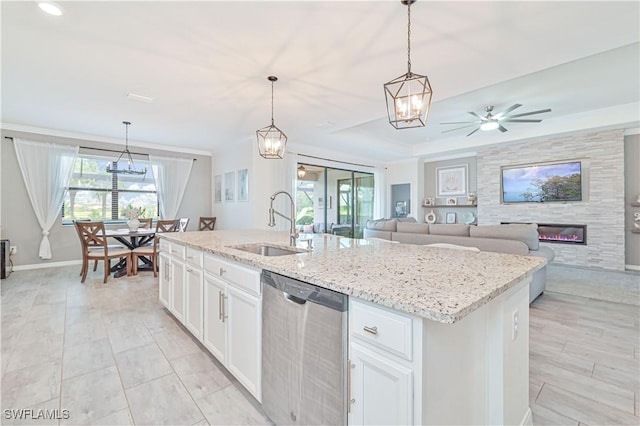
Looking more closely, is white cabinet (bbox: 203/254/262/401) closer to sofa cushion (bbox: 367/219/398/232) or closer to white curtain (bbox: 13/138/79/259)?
sofa cushion (bbox: 367/219/398/232)

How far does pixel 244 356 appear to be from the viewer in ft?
5.63

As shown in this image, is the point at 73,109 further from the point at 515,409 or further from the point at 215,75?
the point at 515,409

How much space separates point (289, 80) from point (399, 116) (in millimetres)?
1650

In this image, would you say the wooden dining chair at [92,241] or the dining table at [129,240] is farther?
the dining table at [129,240]

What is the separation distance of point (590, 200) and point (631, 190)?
59cm

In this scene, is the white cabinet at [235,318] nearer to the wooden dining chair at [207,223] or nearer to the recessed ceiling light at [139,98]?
the recessed ceiling light at [139,98]

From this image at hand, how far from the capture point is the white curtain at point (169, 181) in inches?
251

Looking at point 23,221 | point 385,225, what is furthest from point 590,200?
point 23,221

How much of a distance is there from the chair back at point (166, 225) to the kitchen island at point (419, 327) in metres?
3.40

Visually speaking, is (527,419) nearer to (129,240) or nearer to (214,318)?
(214,318)

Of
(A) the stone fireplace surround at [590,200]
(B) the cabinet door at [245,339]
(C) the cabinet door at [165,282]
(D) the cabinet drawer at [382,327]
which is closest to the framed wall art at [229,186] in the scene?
(C) the cabinet door at [165,282]

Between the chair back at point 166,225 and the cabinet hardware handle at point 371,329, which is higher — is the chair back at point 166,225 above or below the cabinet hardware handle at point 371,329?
above

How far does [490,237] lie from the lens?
140 inches

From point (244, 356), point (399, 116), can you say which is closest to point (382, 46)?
point (399, 116)
